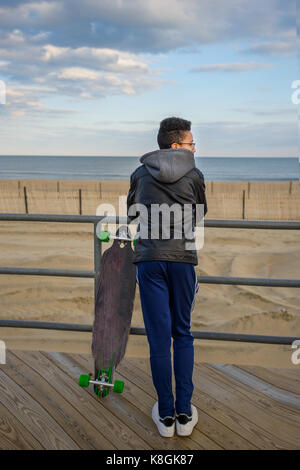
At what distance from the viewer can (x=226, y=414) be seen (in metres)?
2.77

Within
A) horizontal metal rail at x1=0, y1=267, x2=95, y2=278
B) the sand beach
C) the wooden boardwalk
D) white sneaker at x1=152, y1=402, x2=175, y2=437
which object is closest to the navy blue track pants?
white sneaker at x1=152, y1=402, x2=175, y2=437

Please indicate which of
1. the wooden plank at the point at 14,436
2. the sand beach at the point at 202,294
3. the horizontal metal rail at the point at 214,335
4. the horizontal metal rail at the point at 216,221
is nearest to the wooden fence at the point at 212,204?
the sand beach at the point at 202,294

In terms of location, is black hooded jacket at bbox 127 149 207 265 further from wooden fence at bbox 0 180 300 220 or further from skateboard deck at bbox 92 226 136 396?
wooden fence at bbox 0 180 300 220

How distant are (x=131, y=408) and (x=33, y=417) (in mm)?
571

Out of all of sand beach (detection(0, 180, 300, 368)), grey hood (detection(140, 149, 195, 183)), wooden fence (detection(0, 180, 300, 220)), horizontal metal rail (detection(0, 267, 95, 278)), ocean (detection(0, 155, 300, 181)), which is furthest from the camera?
ocean (detection(0, 155, 300, 181))

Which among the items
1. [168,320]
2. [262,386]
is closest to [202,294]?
[262,386]

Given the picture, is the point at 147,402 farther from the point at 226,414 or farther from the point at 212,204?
the point at 212,204

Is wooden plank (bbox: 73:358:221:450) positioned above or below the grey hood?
below

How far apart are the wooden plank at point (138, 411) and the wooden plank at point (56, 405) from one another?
8.0 inches

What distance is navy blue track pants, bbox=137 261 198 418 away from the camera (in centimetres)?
240

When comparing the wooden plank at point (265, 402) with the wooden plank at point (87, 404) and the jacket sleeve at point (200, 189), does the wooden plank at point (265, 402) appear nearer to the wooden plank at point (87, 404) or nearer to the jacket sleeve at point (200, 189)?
the wooden plank at point (87, 404)

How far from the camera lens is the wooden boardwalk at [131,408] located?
2.48 m

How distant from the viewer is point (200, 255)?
1033cm

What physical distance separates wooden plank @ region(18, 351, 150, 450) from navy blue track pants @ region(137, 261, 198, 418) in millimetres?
226
